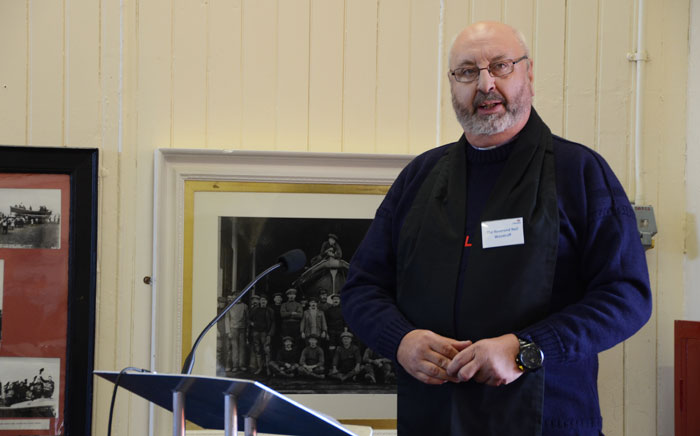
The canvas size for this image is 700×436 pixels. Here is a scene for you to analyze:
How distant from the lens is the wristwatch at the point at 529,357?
57.9 inches

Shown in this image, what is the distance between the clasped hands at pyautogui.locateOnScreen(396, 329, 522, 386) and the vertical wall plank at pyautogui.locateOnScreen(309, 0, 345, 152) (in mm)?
1092

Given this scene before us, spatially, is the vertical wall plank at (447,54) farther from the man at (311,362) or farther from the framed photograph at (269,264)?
the man at (311,362)

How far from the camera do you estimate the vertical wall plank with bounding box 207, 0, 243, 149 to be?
99.3 inches

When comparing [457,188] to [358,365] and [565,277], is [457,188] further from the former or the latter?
[358,365]

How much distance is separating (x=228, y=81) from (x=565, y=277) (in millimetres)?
1380

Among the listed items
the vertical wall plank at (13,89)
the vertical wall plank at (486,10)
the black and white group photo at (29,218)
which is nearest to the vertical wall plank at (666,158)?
the vertical wall plank at (486,10)

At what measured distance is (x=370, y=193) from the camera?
101 inches

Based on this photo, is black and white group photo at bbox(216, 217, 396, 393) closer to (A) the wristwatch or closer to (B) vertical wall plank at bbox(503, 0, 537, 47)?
(B) vertical wall plank at bbox(503, 0, 537, 47)

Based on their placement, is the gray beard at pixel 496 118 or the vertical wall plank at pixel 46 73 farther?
the vertical wall plank at pixel 46 73

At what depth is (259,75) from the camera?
8.32ft

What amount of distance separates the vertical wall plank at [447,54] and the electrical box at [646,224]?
2.19 feet

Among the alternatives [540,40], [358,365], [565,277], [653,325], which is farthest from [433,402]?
[540,40]

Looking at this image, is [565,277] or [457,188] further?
[457,188]

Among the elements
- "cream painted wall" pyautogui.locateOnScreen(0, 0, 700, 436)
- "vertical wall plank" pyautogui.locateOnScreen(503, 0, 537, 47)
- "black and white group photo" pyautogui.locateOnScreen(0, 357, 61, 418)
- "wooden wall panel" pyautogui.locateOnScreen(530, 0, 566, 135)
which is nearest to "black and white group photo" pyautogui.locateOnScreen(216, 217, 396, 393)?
"cream painted wall" pyautogui.locateOnScreen(0, 0, 700, 436)
